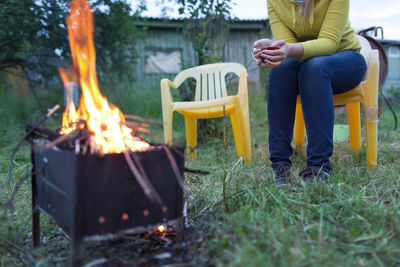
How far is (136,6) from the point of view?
479cm

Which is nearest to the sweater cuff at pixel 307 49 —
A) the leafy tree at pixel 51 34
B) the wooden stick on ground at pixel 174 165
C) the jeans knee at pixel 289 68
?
the jeans knee at pixel 289 68

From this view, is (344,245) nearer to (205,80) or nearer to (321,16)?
(321,16)

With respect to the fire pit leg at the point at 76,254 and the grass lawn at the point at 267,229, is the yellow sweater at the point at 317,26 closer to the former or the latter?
the grass lawn at the point at 267,229

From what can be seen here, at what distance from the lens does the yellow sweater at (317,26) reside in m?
1.76

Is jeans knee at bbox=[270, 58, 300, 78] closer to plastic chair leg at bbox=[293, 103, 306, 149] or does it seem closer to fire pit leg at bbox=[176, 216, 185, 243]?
plastic chair leg at bbox=[293, 103, 306, 149]

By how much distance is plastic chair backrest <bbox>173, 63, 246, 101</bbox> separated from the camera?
9.91 feet

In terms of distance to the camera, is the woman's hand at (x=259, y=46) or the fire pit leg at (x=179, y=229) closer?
the fire pit leg at (x=179, y=229)

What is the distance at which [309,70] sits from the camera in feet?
5.63

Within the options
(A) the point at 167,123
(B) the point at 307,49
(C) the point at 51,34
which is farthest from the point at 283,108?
(C) the point at 51,34

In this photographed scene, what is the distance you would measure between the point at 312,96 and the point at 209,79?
1.52m

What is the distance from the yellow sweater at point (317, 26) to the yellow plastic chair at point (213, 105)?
59cm

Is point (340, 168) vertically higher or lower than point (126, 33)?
lower

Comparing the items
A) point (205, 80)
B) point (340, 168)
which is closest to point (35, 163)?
point (340, 168)

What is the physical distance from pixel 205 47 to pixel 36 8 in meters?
2.14
